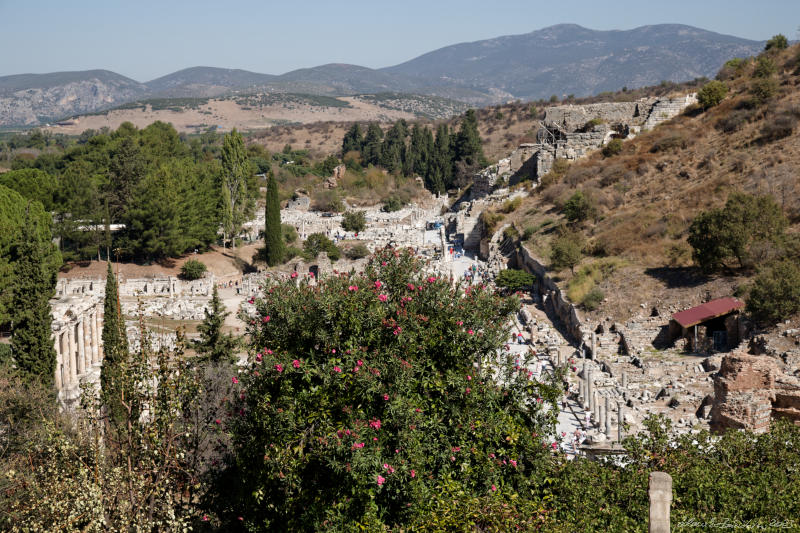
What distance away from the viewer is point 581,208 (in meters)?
35.7

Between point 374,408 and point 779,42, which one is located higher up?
point 779,42

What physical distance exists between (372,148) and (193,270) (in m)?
49.2

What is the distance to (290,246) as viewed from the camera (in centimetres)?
4922

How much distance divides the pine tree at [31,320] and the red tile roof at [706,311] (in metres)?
18.3

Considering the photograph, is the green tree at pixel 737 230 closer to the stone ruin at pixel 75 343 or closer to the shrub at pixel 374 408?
the shrub at pixel 374 408

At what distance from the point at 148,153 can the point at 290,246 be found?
16140 mm

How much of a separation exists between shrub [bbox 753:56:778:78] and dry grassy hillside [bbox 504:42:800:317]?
0.31 meters

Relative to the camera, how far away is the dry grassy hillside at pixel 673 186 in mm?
26953

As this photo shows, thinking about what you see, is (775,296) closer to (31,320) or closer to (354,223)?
(31,320)

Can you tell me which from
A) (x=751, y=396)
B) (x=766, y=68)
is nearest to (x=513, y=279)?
(x=751, y=396)

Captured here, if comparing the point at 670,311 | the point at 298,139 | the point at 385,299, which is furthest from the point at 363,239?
the point at 298,139

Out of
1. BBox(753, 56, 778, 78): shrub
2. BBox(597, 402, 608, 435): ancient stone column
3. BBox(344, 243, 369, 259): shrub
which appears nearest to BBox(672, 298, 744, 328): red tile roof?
BBox(597, 402, 608, 435): ancient stone column

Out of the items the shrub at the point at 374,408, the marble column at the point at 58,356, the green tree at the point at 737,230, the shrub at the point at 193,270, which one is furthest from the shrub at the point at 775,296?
the shrub at the point at 193,270

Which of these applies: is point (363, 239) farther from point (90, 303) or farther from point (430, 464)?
point (430, 464)
